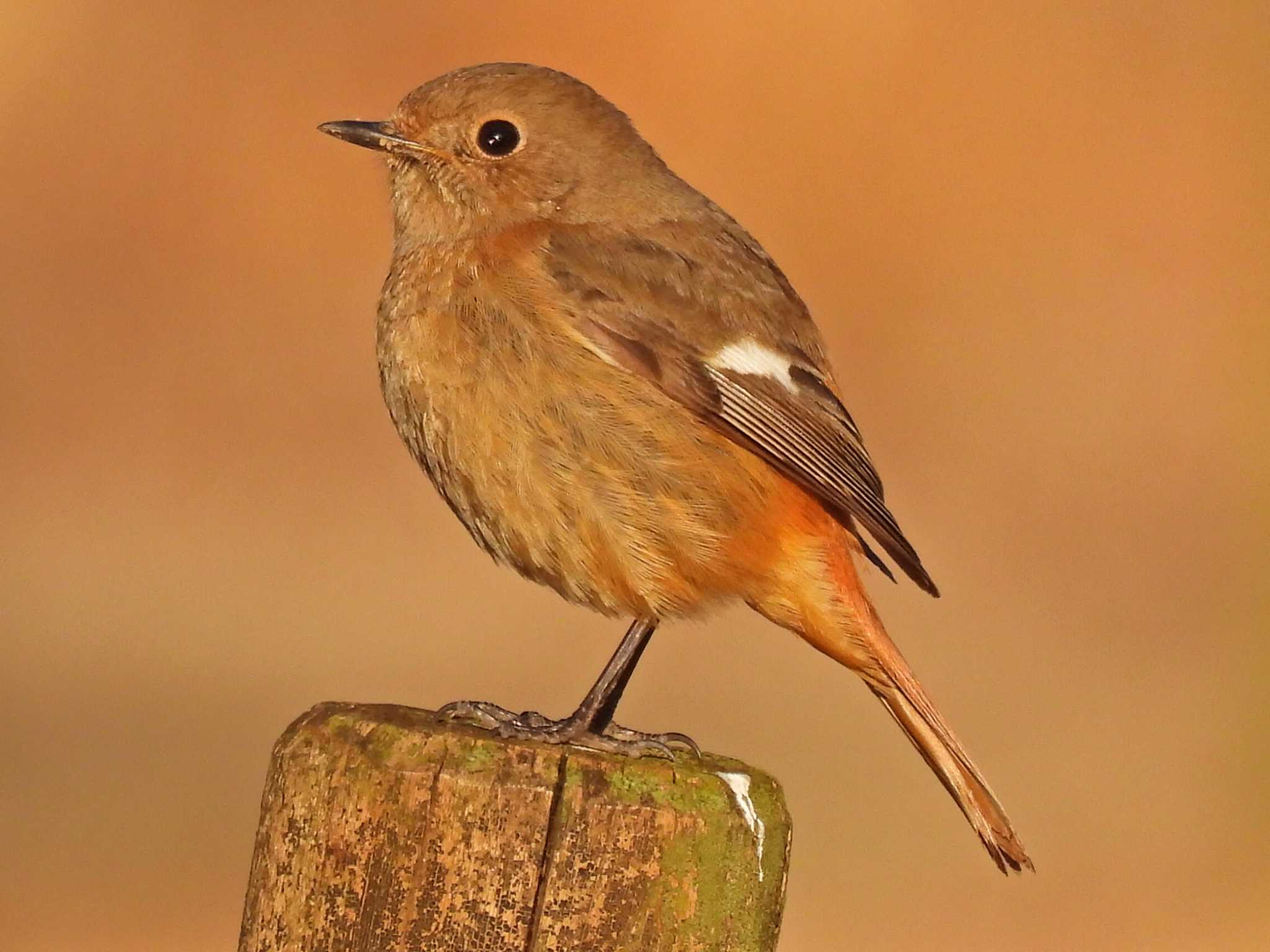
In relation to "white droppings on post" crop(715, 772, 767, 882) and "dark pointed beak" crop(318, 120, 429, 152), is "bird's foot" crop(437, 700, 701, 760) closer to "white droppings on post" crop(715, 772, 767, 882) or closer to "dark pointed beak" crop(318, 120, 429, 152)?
"white droppings on post" crop(715, 772, 767, 882)

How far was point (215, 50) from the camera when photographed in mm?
11938

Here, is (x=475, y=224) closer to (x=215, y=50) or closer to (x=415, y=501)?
(x=415, y=501)

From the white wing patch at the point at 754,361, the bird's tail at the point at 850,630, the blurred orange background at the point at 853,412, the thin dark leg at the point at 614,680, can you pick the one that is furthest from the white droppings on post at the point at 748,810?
the blurred orange background at the point at 853,412

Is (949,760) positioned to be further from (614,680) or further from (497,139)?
(497,139)

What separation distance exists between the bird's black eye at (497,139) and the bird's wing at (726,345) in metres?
0.33

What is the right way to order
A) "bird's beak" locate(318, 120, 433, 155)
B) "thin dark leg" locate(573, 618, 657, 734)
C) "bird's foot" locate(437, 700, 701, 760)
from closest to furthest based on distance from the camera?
"bird's foot" locate(437, 700, 701, 760) < "thin dark leg" locate(573, 618, 657, 734) < "bird's beak" locate(318, 120, 433, 155)

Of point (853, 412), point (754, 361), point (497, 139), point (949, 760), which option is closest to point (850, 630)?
point (949, 760)

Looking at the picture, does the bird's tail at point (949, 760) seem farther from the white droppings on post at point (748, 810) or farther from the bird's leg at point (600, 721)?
the white droppings on post at point (748, 810)

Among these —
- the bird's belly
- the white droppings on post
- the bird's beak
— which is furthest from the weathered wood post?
the bird's beak

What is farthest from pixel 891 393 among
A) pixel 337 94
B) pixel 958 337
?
pixel 337 94

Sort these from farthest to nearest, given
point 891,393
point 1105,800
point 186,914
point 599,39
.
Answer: point 599,39, point 891,393, point 1105,800, point 186,914

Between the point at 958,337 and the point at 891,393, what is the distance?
777mm

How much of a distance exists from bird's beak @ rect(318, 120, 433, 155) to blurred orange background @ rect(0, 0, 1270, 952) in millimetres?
3358

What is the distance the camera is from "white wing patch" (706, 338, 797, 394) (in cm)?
501
